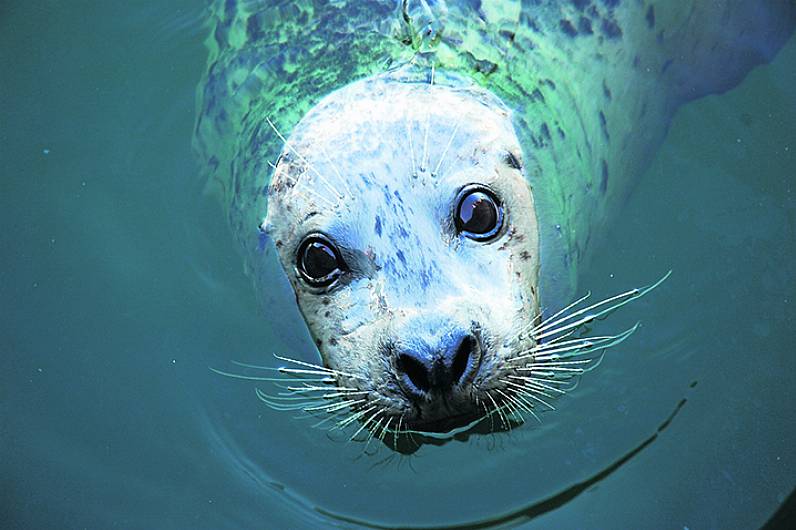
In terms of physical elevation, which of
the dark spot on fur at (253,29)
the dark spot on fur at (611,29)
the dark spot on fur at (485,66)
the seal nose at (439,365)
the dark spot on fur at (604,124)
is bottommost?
the seal nose at (439,365)

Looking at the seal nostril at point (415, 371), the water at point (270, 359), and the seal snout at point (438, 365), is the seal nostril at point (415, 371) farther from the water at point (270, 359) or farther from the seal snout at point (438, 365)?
the water at point (270, 359)

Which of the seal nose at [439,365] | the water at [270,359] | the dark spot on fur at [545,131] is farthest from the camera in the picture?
the water at [270,359]

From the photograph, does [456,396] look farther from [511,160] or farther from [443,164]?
[511,160]

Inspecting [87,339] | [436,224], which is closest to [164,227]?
[87,339]

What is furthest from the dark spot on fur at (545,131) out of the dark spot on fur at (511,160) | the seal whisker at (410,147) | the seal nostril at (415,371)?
the seal nostril at (415,371)

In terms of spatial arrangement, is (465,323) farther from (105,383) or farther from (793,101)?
(793,101)

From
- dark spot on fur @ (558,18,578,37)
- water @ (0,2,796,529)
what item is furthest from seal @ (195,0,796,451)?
water @ (0,2,796,529)

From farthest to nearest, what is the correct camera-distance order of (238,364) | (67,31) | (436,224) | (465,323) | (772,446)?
(67,31) → (238,364) → (772,446) → (436,224) → (465,323)
